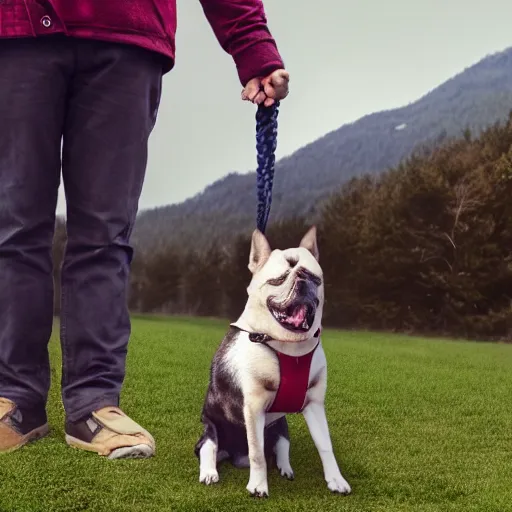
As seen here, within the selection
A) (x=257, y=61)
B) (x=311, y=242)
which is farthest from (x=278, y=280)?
(x=257, y=61)

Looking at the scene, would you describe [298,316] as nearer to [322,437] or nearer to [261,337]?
[261,337]

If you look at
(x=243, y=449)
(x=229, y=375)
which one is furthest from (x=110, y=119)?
(x=243, y=449)

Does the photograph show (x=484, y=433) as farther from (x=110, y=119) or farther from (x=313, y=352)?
(x=110, y=119)

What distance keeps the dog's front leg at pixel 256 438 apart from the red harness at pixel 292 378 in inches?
2.7

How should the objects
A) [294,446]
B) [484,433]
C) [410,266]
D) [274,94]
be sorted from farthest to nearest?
[410,266] < [484,433] < [294,446] < [274,94]

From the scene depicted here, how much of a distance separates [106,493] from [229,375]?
0.58 meters

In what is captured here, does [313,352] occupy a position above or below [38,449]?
above

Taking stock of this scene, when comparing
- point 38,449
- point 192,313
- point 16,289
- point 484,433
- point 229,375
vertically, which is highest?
point 16,289

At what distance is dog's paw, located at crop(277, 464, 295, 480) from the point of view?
9.77ft

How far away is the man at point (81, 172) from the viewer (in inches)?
A: 126

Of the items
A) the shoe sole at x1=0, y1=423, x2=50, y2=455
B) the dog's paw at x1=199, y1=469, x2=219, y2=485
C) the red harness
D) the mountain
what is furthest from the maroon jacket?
the mountain

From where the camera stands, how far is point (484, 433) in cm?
434

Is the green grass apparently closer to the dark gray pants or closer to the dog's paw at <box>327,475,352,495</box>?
the dog's paw at <box>327,475,352,495</box>

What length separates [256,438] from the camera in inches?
106
